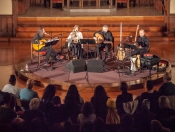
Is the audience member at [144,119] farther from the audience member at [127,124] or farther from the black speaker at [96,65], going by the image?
the black speaker at [96,65]

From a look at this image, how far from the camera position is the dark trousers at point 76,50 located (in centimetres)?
1219

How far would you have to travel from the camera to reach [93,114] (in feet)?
21.7

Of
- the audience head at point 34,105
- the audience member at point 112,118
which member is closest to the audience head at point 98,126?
the audience member at point 112,118

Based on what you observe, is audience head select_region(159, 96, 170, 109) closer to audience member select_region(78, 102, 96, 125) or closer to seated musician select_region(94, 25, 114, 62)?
audience member select_region(78, 102, 96, 125)

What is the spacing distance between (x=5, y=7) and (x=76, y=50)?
521 cm

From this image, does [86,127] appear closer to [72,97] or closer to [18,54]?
[72,97]

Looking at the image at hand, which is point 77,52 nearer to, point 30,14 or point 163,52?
point 163,52

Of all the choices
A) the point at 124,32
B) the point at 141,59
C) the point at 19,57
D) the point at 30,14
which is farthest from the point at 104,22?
the point at 141,59

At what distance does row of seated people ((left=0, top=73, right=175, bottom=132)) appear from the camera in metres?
6.04

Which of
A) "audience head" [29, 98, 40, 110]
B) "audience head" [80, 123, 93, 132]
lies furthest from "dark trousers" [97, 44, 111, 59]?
"audience head" [80, 123, 93, 132]

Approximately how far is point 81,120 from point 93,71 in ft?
16.1

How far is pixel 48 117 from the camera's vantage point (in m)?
6.81

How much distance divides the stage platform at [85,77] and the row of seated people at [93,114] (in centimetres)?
272

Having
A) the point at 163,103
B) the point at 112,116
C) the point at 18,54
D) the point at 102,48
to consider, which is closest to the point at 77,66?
the point at 102,48
